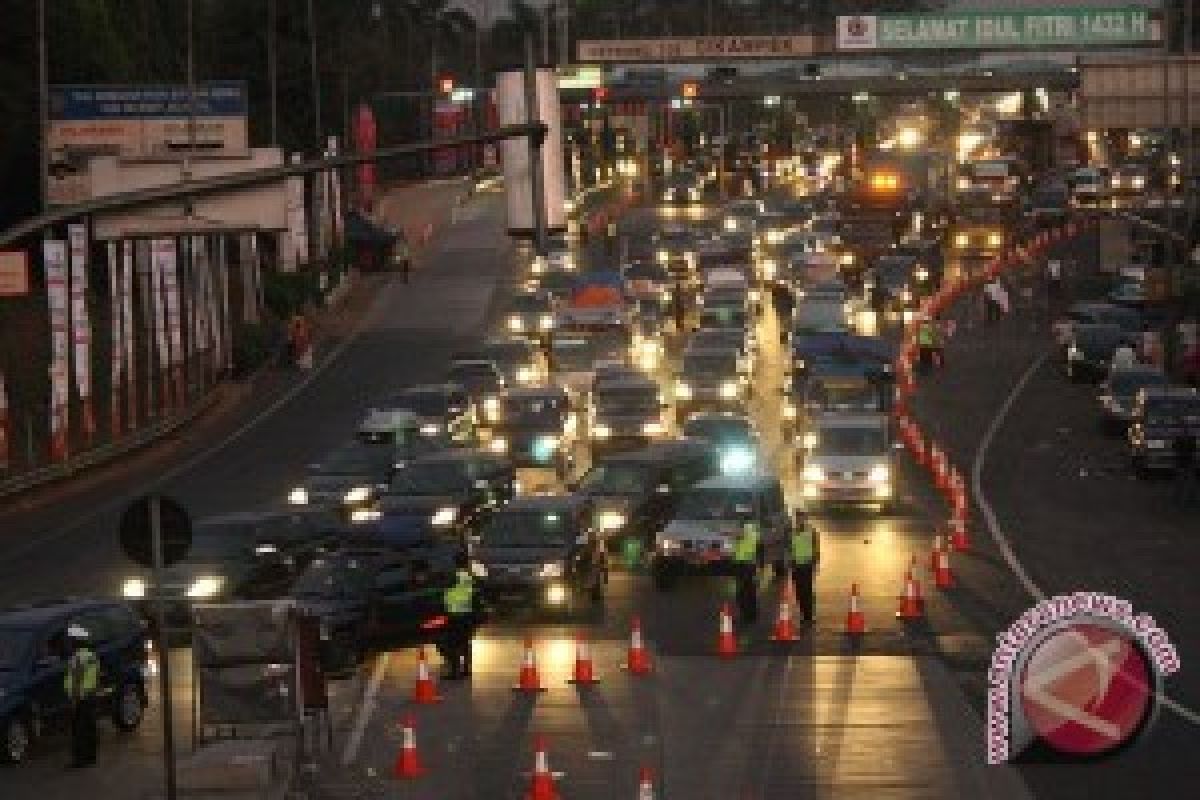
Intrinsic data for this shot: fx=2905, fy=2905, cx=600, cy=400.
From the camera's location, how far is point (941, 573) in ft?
126

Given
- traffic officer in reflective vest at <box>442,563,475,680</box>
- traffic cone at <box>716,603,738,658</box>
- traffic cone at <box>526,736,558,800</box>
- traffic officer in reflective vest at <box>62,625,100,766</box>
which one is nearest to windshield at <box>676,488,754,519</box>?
traffic cone at <box>716,603,738,658</box>

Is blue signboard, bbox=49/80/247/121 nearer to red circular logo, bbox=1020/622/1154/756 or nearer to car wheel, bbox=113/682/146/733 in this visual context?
car wheel, bbox=113/682/146/733

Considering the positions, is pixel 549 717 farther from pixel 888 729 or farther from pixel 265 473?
pixel 265 473

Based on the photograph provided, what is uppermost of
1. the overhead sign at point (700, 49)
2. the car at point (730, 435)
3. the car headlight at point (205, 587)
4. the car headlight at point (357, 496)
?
the overhead sign at point (700, 49)

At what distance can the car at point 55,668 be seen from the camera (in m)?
28.0

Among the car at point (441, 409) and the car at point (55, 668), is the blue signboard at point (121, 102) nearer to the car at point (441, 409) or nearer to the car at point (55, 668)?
the car at point (441, 409)

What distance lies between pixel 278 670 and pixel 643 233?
302ft

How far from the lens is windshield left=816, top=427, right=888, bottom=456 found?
4725cm

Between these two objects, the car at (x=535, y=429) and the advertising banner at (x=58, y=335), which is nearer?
the car at (x=535, y=429)

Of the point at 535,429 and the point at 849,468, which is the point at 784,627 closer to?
the point at 849,468

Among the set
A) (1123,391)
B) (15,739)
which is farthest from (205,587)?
(1123,391)

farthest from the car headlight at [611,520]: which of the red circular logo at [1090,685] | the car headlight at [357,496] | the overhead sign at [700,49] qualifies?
the overhead sign at [700,49]

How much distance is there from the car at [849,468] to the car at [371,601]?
13.4 m

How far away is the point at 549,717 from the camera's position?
2912 cm
